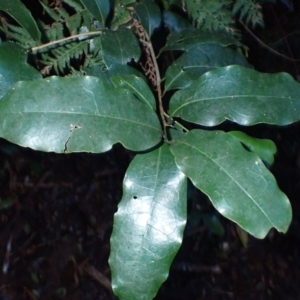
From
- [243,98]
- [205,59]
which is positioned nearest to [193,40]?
[205,59]

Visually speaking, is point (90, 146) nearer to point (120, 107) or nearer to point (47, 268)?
point (120, 107)

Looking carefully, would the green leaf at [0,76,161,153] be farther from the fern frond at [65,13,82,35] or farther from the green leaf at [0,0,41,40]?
the fern frond at [65,13,82,35]

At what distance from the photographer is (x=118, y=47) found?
3.22ft

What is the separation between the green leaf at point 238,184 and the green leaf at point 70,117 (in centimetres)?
10

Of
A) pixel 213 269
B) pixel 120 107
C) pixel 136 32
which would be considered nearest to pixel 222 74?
pixel 120 107

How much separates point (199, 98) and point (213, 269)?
6.23ft

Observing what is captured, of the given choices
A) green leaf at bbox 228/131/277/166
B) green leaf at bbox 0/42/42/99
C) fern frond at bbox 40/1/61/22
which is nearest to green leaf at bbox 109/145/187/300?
green leaf at bbox 228/131/277/166

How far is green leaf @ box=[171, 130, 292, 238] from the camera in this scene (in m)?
0.70

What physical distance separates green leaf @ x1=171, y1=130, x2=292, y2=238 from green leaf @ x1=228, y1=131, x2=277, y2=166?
37 millimetres

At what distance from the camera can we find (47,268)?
90.7 inches

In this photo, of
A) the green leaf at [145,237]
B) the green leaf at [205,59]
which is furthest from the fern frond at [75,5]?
the green leaf at [145,237]

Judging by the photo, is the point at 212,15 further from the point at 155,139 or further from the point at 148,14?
the point at 155,139

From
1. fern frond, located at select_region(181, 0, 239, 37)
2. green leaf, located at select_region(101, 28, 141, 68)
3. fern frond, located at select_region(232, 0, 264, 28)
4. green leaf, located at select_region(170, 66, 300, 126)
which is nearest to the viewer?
green leaf, located at select_region(170, 66, 300, 126)

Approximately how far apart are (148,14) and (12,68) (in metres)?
0.33
